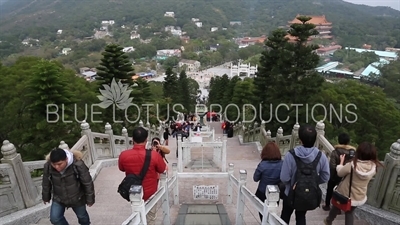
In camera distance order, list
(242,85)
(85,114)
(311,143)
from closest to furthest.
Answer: (311,143)
(85,114)
(242,85)

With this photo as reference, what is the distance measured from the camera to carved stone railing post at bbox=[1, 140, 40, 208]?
4.50 meters

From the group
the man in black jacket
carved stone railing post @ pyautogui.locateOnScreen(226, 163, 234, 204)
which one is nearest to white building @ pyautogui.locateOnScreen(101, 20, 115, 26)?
carved stone railing post @ pyautogui.locateOnScreen(226, 163, 234, 204)

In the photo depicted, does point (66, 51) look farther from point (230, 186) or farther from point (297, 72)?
point (230, 186)

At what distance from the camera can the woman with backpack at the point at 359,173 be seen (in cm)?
338

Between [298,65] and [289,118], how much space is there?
259cm

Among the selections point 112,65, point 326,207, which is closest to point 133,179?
point 326,207

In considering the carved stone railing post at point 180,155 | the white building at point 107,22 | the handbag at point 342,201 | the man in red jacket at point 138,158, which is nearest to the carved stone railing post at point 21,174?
the man in red jacket at point 138,158

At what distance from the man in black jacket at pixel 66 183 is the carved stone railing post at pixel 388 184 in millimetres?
3910

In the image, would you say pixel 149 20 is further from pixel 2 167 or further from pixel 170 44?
pixel 2 167

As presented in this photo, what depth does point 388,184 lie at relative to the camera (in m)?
4.40

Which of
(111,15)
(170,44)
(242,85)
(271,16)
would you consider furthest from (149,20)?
(242,85)

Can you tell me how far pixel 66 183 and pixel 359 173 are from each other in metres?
3.26

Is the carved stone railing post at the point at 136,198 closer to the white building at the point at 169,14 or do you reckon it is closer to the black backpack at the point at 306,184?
the black backpack at the point at 306,184

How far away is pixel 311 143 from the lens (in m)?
3.32
